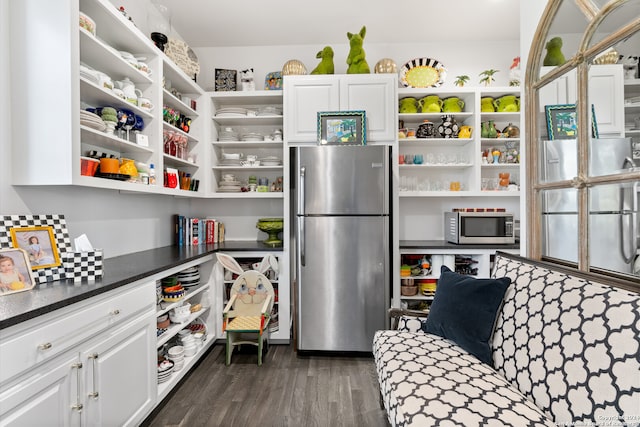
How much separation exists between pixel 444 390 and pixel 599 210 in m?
1.06

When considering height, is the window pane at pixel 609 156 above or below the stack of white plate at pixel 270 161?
below

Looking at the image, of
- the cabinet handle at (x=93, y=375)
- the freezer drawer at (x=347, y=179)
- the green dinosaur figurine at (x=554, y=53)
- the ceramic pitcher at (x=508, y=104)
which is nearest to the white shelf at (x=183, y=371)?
the cabinet handle at (x=93, y=375)

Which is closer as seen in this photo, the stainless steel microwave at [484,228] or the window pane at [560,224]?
the window pane at [560,224]

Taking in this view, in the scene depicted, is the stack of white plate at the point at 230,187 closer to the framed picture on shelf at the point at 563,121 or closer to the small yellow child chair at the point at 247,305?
the small yellow child chair at the point at 247,305

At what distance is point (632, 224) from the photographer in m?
1.34

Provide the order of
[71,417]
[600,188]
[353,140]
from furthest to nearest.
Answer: [353,140], [600,188], [71,417]

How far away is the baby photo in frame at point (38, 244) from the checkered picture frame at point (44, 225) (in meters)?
0.02

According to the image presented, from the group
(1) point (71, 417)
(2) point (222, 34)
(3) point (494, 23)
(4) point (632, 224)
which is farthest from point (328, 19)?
(1) point (71, 417)

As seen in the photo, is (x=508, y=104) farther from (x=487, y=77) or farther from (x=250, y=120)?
(x=250, y=120)

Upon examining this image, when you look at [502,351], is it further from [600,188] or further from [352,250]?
[352,250]

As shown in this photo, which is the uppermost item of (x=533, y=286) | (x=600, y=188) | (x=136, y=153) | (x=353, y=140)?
(x=353, y=140)

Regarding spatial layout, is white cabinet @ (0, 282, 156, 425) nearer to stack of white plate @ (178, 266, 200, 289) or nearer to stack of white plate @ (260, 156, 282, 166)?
stack of white plate @ (178, 266, 200, 289)

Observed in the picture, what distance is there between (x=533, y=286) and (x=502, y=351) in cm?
34

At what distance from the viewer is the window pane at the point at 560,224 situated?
1633 millimetres
